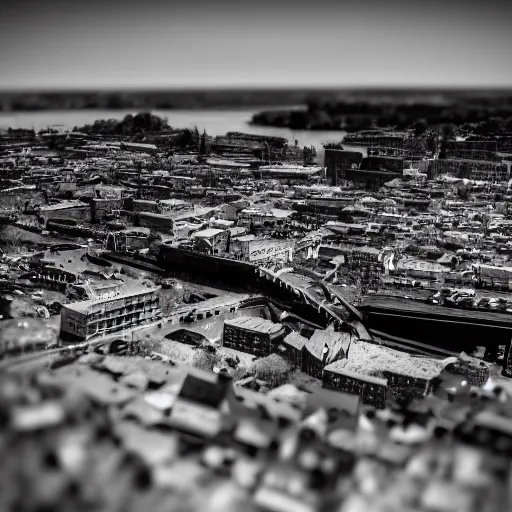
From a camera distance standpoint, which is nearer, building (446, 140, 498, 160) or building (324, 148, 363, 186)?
building (446, 140, 498, 160)

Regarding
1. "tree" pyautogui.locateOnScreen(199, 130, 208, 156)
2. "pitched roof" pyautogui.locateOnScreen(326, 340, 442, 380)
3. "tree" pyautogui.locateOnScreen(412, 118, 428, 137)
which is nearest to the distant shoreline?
"tree" pyautogui.locateOnScreen(412, 118, 428, 137)

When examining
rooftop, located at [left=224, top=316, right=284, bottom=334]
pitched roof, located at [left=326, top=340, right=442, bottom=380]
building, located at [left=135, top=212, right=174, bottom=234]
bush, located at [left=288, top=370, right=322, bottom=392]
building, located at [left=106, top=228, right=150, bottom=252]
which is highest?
building, located at [left=135, top=212, right=174, bottom=234]

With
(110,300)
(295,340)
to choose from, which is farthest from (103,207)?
(295,340)

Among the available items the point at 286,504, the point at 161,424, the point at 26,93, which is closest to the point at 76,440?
the point at 161,424

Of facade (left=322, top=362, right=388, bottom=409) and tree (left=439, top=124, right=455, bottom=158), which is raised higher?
tree (left=439, top=124, right=455, bottom=158)

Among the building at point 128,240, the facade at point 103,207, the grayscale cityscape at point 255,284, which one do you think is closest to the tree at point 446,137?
the grayscale cityscape at point 255,284

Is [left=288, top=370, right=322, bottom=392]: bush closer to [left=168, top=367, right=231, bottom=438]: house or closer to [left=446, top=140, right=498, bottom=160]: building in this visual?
[left=168, top=367, right=231, bottom=438]: house

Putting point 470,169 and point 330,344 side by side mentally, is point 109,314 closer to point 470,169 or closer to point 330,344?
point 330,344

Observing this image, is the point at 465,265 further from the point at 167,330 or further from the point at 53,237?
the point at 53,237
